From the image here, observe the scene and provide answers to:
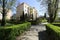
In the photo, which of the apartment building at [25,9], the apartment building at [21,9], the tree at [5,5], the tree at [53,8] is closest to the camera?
the tree at [5,5]

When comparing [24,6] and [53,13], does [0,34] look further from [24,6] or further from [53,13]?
[24,6]

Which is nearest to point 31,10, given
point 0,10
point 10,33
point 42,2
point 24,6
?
point 24,6

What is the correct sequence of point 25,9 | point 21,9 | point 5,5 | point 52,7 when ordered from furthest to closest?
point 25,9
point 21,9
point 52,7
point 5,5

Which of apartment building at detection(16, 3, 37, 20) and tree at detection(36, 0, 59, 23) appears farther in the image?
apartment building at detection(16, 3, 37, 20)

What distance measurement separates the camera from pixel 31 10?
56750 mm

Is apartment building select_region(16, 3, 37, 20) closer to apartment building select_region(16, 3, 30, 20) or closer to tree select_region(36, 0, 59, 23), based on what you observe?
apartment building select_region(16, 3, 30, 20)

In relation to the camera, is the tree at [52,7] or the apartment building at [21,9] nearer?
the tree at [52,7]

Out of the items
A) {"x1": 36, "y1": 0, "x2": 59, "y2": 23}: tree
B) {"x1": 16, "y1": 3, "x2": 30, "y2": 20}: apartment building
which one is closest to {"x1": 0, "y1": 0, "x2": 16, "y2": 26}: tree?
{"x1": 36, "y1": 0, "x2": 59, "y2": 23}: tree

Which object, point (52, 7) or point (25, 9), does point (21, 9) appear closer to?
point (25, 9)

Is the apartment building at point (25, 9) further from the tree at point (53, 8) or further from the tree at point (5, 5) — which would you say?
the tree at point (5, 5)

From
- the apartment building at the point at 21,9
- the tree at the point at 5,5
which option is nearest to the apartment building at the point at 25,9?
the apartment building at the point at 21,9

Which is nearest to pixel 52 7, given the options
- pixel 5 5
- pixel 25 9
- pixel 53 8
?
pixel 53 8

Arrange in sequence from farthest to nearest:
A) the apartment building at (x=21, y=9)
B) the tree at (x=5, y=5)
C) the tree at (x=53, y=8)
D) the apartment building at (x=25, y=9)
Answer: the apartment building at (x=25, y=9) → the apartment building at (x=21, y=9) → the tree at (x=53, y=8) → the tree at (x=5, y=5)

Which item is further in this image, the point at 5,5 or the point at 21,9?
the point at 21,9
